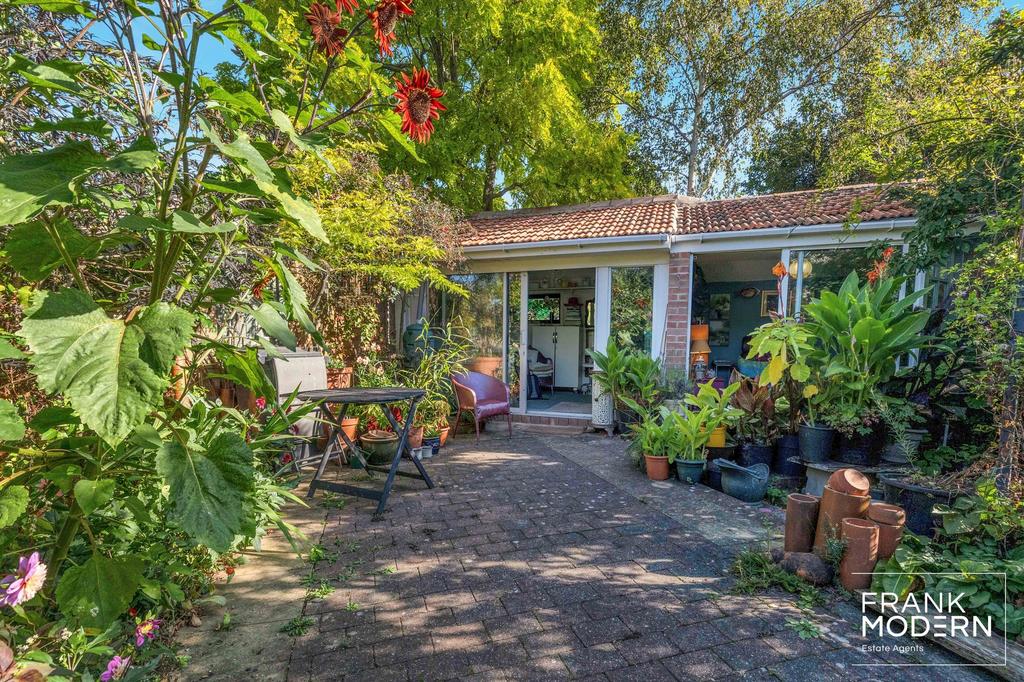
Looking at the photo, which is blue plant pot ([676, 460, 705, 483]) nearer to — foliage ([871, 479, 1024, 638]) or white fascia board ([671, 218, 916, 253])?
foliage ([871, 479, 1024, 638])

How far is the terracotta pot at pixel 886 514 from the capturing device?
247 centimetres

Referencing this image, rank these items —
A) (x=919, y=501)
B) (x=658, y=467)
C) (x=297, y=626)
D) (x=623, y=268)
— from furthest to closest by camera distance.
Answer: (x=623, y=268) < (x=658, y=467) < (x=919, y=501) < (x=297, y=626)

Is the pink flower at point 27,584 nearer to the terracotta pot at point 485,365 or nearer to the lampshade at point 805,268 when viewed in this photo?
the terracotta pot at point 485,365

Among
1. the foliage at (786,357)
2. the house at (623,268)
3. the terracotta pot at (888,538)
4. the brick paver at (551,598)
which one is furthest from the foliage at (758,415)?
the terracotta pot at (888,538)

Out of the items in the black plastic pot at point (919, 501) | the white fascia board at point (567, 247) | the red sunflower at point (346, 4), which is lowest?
the black plastic pot at point (919, 501)

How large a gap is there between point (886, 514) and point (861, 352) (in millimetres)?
1783

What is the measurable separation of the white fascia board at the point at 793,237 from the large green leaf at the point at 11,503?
6.63 metres

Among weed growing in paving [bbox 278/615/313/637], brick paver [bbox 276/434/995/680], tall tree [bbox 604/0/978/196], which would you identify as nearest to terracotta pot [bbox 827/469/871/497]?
brick paver [bbox 276/434/995/680]

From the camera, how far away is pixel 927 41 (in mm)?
11172

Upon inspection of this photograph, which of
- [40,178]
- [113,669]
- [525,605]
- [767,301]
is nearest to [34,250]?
[40,178]

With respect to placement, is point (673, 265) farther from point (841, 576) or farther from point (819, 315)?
point (841, 576)

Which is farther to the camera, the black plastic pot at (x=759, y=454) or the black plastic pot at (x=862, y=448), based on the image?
the black plastic pot at (x=759, y=454)

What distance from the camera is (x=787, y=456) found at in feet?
14.0

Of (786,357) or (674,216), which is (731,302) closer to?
(674,216)
